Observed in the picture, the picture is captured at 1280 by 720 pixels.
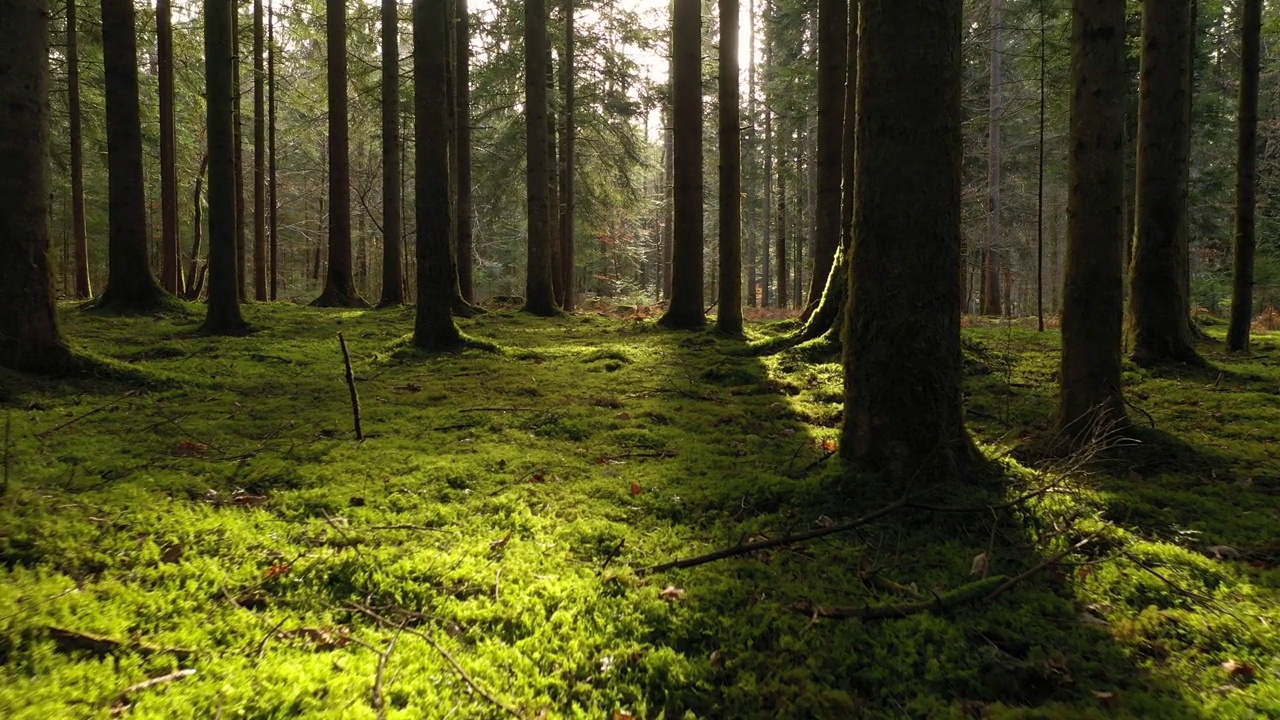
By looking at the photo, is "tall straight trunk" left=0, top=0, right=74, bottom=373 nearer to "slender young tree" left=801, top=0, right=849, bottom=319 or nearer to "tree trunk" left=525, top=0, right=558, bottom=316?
"tree trunk" left=525, top=0, right=558, bottom=316

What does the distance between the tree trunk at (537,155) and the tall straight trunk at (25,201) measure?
30.4 ft

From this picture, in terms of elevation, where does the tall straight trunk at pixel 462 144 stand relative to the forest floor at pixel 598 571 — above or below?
above

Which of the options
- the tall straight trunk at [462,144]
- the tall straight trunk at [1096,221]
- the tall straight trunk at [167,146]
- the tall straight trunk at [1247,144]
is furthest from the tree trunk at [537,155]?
the tall straight trunk at [1247,144]

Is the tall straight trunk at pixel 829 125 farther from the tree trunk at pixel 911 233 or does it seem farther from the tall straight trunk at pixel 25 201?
the tall straight trunk at pixel 25 201

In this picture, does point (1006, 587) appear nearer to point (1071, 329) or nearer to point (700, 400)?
point (1071, 329)

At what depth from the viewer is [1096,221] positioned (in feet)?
15.6

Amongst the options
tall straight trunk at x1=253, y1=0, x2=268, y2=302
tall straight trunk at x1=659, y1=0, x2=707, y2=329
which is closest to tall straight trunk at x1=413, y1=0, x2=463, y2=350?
tall straight trunk at x1=659, y1=0, x2=707, y2=329

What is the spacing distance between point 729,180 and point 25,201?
941 centimetres

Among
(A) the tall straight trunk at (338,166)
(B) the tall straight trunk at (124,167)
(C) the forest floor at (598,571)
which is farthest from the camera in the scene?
(A) the tall straight trunk at (338,166)

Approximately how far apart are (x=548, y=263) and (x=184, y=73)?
1169 centimetres

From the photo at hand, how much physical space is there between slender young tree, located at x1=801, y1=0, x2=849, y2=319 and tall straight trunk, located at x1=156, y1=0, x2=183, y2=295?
1454cm

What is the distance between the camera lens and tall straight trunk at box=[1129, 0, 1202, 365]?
7930mm

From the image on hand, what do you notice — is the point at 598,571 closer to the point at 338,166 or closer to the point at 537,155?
the point at 537,155

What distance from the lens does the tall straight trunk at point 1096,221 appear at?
4.67m
